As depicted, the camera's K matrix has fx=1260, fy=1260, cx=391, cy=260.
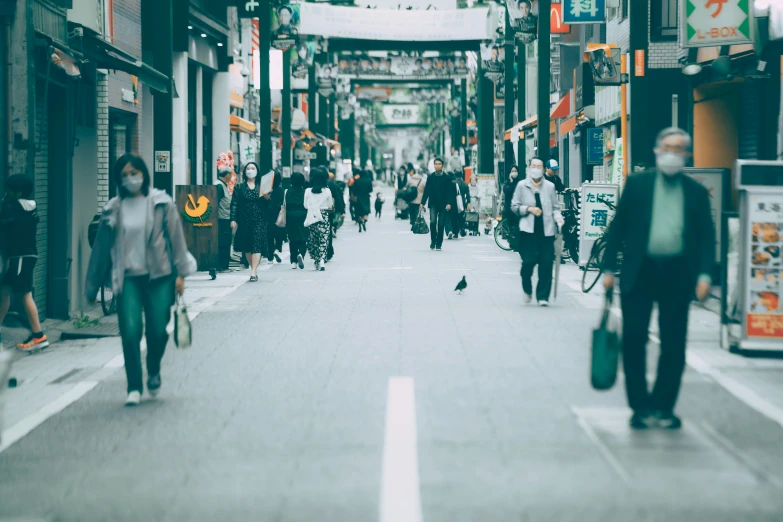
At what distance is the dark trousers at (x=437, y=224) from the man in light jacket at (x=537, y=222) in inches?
432

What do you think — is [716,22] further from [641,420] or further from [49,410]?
[49,410]

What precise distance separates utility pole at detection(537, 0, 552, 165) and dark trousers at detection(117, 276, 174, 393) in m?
19.1

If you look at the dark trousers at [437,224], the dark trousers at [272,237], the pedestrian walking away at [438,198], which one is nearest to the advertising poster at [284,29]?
the pedestrian walking away at [438,198]

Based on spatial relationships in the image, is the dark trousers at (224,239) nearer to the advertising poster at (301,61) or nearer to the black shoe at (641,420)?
the black shoe at (641,420)

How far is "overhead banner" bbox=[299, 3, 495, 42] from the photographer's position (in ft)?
165

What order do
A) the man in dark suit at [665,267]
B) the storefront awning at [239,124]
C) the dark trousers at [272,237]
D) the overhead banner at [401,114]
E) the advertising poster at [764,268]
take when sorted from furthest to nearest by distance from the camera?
the overhead banner at [401,114] → the storefront awning at [239,124] → the dark trousers at [272,237] → the advertising poster at [764,268] → the man in dark suit at [665,267]

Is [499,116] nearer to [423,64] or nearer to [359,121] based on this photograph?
[423,64]

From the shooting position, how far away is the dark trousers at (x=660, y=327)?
7.28m

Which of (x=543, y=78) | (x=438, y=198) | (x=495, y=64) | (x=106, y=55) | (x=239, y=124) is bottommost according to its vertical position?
(x=438, y=198)

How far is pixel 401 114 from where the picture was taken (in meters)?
142

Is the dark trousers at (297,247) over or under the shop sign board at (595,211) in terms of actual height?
under

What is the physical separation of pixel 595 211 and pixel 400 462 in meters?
14.2

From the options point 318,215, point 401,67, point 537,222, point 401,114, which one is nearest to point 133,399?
point 537,222

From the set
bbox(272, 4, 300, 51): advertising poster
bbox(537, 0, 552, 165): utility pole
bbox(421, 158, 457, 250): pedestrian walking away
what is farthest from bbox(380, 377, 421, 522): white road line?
bbox(272, 4, 300, 51): advertising poster
